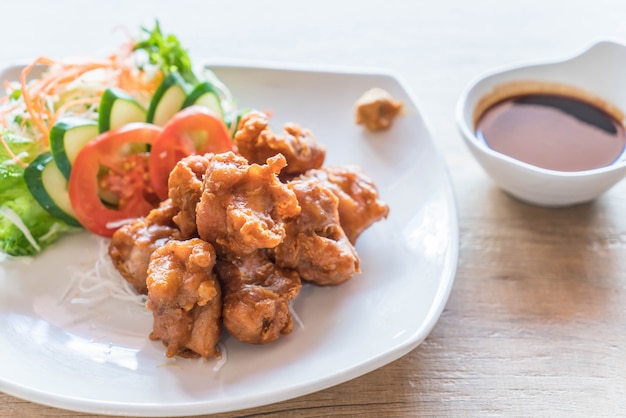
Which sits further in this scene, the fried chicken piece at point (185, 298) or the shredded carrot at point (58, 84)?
the shredded carrot at point (58, 84)

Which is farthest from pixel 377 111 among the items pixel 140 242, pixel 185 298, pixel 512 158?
pixel 185 298

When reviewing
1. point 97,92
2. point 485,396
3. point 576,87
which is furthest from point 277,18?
point 485,396

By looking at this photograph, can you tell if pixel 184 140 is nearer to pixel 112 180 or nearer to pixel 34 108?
pixel 112 180

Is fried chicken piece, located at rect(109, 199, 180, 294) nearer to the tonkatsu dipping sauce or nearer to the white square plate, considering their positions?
the white square plate

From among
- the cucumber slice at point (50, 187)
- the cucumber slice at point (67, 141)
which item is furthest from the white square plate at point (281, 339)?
the cucumber slice at point (67, 141)

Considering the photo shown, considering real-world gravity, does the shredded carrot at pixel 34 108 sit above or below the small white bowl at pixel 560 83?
above

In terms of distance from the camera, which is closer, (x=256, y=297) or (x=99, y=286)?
(x=256, y=297)

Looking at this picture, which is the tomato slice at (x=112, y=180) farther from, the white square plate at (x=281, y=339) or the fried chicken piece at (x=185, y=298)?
the fried chicken piece at (x=185, y=298)
